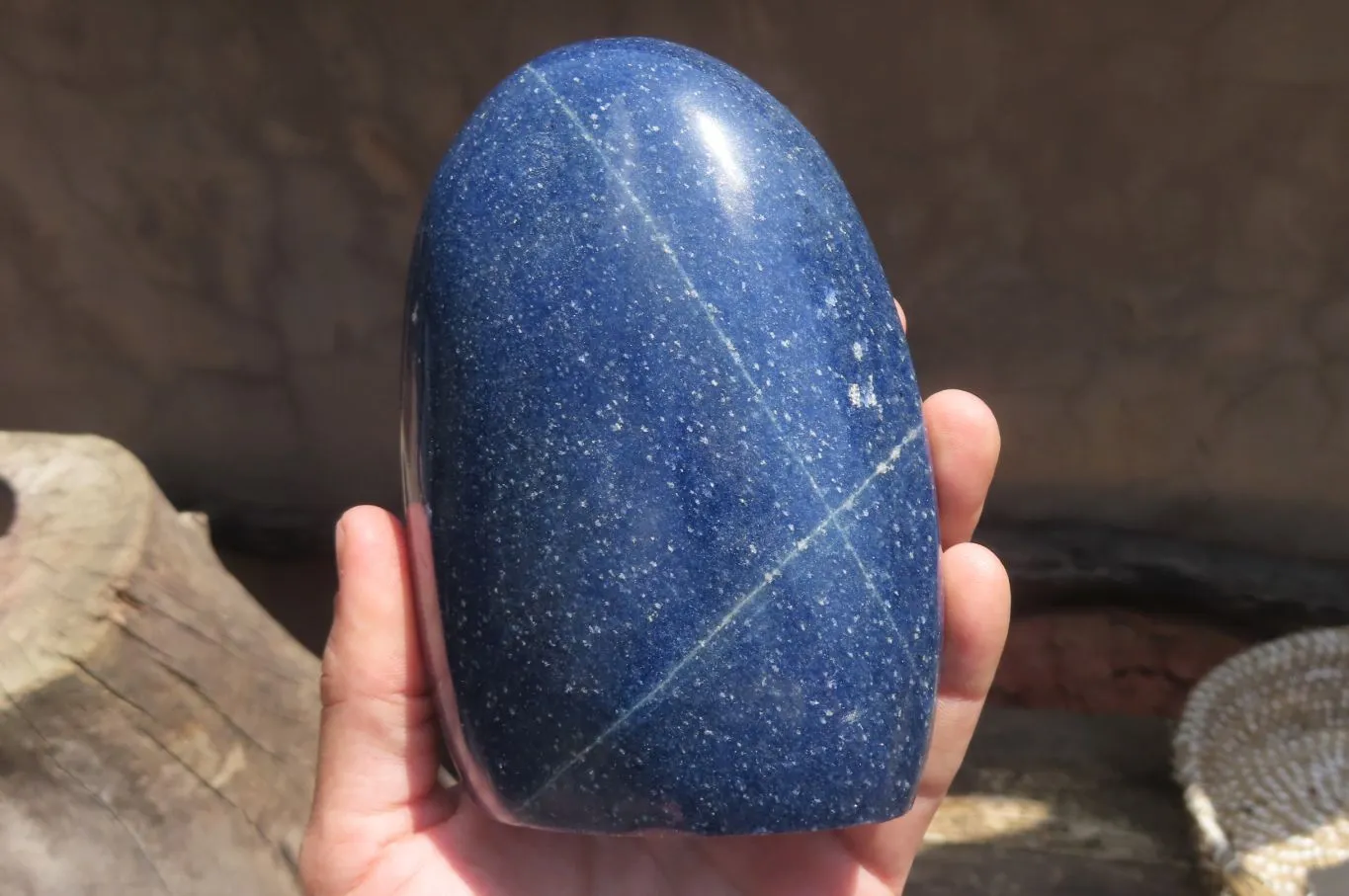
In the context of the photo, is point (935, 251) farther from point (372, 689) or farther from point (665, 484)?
point (372, 689)

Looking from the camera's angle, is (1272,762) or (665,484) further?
(1272,762)

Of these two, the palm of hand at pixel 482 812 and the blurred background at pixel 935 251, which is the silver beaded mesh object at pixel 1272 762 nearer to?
the blurred background at pixel 935 251

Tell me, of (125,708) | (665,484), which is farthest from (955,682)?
(125,708)

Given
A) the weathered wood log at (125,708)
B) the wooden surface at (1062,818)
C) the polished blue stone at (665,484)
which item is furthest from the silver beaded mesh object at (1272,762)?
the weathered wood log at (125,708)

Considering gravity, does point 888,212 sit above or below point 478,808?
above

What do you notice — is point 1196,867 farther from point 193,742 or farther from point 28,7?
point 28,7

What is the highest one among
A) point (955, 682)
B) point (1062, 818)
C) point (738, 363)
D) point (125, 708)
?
point (738, 363)

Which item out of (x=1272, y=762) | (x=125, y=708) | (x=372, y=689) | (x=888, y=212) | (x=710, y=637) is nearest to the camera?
(x=710, y=637)
